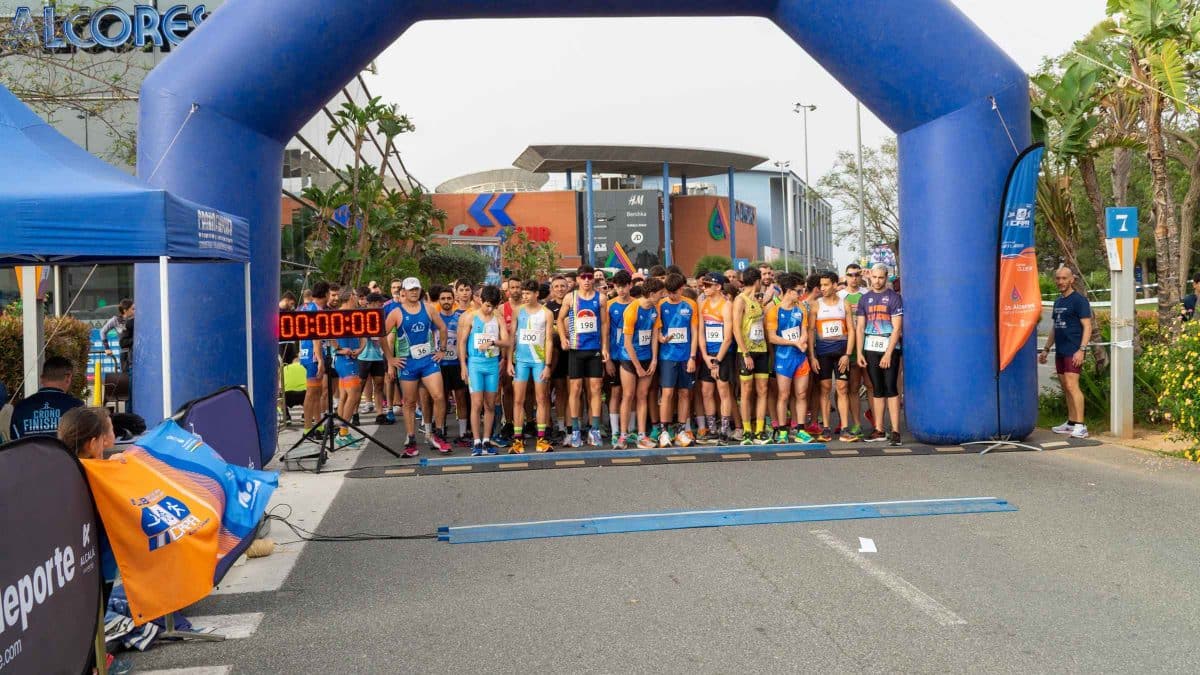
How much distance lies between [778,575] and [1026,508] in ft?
8.93

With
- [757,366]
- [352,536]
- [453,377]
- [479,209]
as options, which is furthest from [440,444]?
[479,209]

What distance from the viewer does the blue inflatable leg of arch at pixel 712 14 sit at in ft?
29.4

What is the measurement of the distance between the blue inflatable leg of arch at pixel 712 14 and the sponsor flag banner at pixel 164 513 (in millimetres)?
3964

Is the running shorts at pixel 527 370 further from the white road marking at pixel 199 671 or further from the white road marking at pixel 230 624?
the white road marking at pixel 199 671

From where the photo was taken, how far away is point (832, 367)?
11336 millimetres

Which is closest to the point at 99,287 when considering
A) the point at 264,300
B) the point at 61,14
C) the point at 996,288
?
the point at 61,14

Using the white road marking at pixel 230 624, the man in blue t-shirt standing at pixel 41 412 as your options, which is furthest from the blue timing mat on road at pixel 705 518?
the man in blue t-shirt standing at pixel 41 412

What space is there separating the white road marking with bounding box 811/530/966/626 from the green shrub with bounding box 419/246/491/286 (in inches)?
1244

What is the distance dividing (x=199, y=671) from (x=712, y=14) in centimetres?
843

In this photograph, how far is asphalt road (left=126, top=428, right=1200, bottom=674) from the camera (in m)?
4.55

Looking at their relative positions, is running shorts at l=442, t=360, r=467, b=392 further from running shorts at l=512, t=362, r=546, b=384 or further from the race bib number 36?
the race bib number 36

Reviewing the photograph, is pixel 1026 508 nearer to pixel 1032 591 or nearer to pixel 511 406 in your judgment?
pixel 1032 591

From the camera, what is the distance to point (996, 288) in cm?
1041

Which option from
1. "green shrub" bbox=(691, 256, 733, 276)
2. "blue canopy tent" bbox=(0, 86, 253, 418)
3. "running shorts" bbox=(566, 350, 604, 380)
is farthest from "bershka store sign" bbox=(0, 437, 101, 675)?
"green shrub" bbox=(691, 256, 733, 276)
